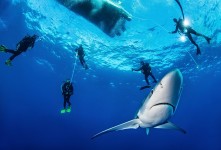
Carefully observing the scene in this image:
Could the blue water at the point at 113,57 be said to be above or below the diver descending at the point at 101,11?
above

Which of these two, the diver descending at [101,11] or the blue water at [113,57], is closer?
the diver descending at [101,11]

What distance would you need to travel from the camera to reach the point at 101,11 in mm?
12391

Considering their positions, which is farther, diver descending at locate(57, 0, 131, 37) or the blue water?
the blue water

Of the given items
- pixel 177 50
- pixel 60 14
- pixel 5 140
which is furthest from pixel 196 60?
pixel 5 140

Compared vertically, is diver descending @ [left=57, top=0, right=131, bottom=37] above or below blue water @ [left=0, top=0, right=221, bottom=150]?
below

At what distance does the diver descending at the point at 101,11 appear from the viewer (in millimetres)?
12112

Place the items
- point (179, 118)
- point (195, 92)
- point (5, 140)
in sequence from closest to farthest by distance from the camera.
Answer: point (195, 92), point (179, 118), point (5, 140)

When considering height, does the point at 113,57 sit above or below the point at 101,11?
above

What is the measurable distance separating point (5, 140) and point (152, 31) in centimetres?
6646

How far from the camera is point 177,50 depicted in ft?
72.1

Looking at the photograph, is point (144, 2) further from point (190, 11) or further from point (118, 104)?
point (118, 104)

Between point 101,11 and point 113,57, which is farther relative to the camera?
point 113,57

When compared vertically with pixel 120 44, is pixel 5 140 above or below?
above

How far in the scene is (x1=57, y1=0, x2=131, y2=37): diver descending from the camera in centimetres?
1211
